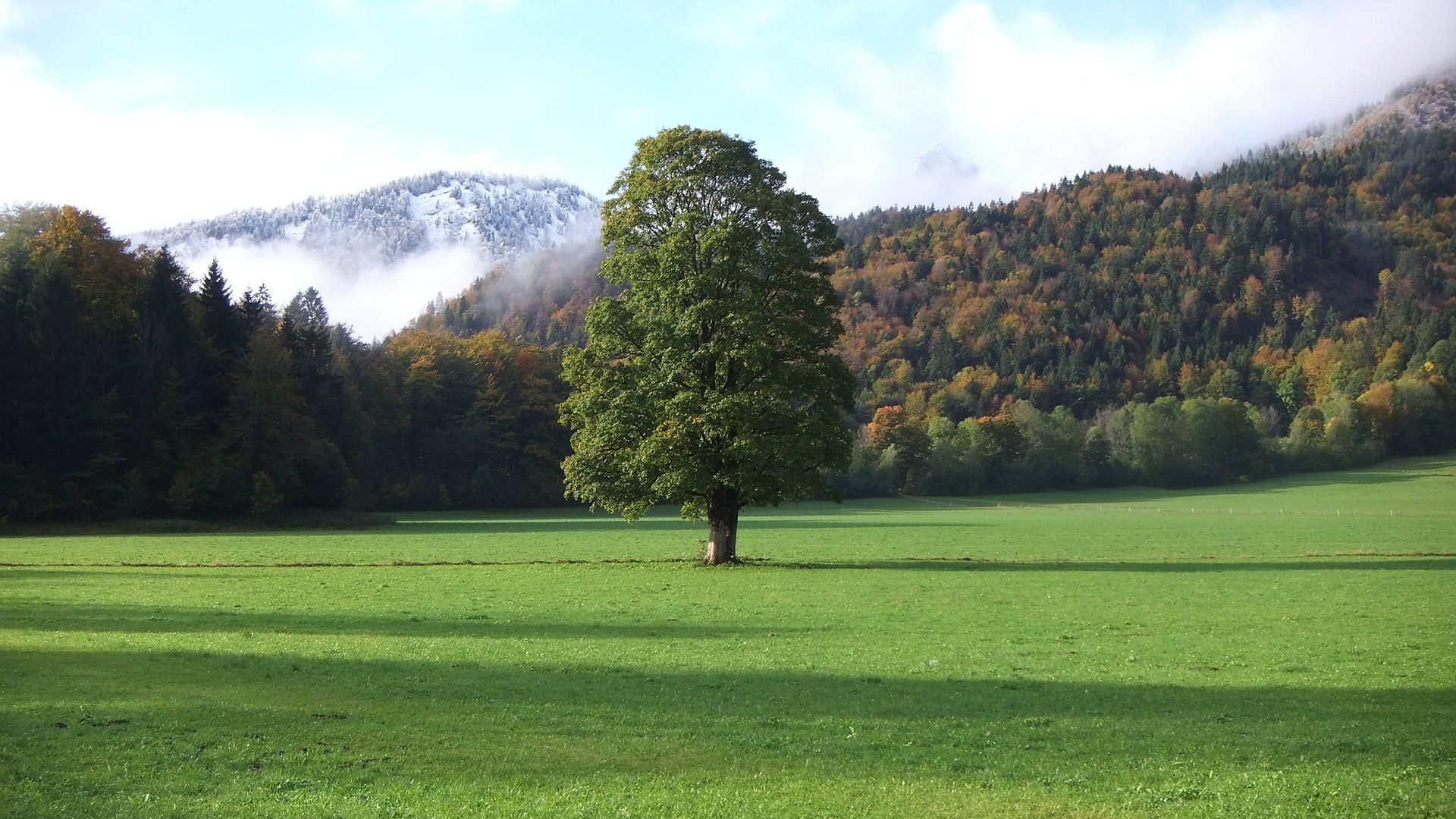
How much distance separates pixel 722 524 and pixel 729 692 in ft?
75.6

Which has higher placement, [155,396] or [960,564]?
[155,396]

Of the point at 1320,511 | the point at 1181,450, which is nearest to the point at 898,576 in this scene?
the point at 1320,511

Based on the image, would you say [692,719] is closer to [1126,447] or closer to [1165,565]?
[1165,565]

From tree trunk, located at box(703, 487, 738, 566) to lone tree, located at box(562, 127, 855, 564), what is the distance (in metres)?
0.10

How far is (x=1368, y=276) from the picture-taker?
181 meters

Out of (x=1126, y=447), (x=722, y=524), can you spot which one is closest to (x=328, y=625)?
(x=722, y=524)

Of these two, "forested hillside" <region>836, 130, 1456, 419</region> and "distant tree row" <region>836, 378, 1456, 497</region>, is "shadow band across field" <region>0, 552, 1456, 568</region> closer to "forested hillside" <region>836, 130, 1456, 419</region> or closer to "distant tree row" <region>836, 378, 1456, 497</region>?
"distant tree row" <region>836, 378, 1456, 497</region>

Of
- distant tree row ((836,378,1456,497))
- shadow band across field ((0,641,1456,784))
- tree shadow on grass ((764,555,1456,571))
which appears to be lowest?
tree shadow on grass ((764,555,1456,571))

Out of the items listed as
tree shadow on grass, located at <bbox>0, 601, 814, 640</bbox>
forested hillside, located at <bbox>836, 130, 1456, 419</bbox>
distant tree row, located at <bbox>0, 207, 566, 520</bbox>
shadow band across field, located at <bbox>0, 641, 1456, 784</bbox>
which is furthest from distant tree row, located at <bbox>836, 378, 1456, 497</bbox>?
shadow band across field, located at <bbox>0, 641, 1456, 784</bbox>

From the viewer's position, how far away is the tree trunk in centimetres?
3728

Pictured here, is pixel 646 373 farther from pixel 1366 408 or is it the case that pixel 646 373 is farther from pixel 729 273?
pixel 1366 408

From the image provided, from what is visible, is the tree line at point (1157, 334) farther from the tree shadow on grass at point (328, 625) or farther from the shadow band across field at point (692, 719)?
the shadow band across field at point (692, 719)

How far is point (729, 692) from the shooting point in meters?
14.6

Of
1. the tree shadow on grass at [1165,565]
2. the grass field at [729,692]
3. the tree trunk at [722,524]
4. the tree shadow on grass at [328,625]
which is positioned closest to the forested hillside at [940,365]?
the grass field at [729,692]
